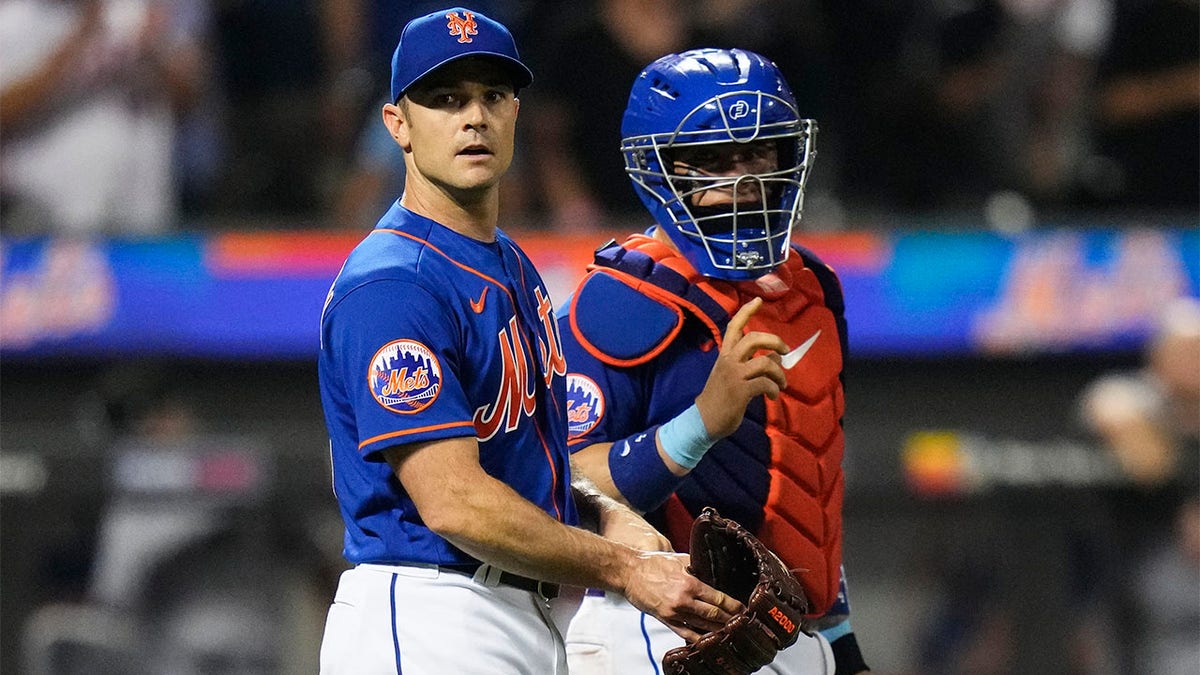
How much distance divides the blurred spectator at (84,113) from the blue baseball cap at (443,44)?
170 inches

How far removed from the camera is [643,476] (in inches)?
122

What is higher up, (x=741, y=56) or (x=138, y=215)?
(x=741, y=56)

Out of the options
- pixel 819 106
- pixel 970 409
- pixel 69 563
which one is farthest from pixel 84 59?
pixel 970 409

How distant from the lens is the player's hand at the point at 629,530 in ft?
9.32

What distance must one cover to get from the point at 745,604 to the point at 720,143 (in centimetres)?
92

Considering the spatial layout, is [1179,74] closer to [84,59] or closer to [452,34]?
[84,59]

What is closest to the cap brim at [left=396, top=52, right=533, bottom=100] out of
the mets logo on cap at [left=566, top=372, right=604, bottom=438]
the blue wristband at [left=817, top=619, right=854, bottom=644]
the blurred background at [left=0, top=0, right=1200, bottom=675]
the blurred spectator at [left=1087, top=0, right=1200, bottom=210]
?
the mets logo on cap at [left=566, top=372, right=604, bottom=438]

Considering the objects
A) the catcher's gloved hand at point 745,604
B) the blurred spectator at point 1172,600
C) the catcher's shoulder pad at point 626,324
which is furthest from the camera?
the blurred spectator at point 1172,600

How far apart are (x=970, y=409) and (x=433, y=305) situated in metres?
4.76

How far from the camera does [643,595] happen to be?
261cm

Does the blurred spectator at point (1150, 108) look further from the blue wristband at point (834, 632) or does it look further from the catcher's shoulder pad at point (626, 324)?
the catcher's shoulder pad at point (626, 324)

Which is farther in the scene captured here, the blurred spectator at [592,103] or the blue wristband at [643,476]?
the blurred spectator at [592,103]

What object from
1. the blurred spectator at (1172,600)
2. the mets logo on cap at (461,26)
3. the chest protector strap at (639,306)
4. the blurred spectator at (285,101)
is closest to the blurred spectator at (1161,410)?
Answer: the blurred spectator at (1172,600)

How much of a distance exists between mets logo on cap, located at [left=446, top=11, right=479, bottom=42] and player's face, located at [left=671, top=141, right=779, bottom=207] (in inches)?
27.7
